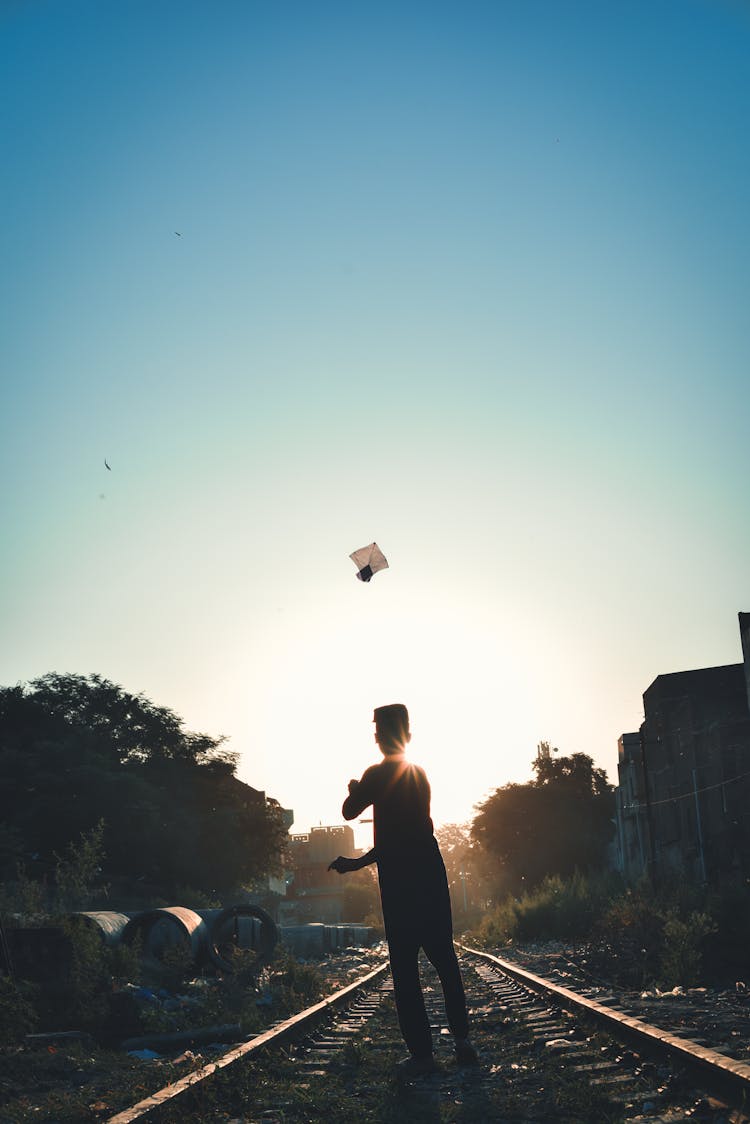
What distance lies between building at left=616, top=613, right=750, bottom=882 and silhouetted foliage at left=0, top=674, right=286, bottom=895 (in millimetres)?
18648

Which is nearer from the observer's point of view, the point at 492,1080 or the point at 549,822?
the point at 492,1080

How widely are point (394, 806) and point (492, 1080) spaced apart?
154 centimetres

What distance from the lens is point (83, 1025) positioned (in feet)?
29.4

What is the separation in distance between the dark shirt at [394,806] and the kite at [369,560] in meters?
5.44

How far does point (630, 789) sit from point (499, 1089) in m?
52.5

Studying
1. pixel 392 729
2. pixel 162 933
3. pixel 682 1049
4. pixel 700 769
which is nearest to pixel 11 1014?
pixel 392 729

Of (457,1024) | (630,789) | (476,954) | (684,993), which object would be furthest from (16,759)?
(457,1024)

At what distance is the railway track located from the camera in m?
4.01

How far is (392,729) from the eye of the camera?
235 inches

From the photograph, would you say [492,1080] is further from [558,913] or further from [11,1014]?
[558,913]

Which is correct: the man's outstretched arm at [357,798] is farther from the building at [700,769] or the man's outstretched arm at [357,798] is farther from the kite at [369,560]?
the building at [700,769]

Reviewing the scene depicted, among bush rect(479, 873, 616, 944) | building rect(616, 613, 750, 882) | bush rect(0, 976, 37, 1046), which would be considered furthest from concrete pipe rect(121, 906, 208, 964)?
building rect(616, 613, 750, 882)

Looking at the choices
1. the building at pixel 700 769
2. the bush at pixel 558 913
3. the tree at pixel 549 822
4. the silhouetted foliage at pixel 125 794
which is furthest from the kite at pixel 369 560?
the tree at pixel 549 822

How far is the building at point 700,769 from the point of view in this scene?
35.9 metres
